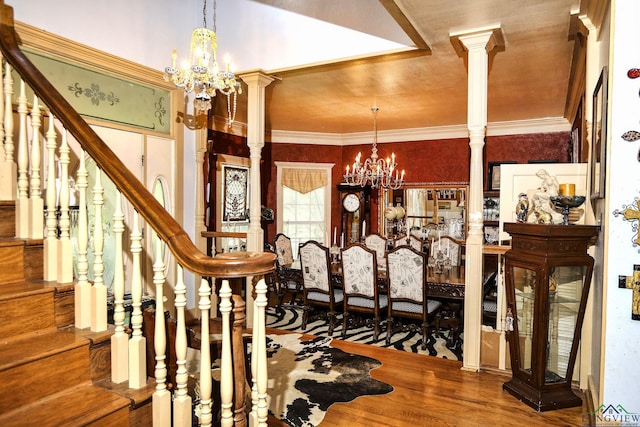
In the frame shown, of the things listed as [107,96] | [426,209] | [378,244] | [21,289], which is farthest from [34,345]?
[426,209]

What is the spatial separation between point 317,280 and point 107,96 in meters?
2.73

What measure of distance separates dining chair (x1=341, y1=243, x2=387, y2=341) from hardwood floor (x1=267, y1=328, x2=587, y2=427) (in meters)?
0.80

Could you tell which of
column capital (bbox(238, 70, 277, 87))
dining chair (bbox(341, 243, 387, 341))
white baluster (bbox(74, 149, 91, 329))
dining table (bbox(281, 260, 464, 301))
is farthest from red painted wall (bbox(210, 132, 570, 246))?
white baluster (bbox(74, 149, 91, 329))

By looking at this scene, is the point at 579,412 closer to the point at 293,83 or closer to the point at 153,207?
the point at 153,207

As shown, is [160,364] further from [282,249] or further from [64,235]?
[282,249]

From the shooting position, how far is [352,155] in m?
8.38

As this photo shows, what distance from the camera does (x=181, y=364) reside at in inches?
60.5

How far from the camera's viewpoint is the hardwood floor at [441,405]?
8.41ft

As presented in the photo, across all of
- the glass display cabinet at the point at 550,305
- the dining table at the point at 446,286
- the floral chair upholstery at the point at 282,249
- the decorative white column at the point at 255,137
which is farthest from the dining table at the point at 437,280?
the glass display cabinet at the point at 550,305

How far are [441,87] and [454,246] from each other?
6.49ft

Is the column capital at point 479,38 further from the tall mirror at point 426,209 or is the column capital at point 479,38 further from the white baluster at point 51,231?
the tall mirror at point 426,209

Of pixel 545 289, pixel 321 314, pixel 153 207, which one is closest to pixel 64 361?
pixel 153 207

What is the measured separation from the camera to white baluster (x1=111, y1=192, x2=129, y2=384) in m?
1.68

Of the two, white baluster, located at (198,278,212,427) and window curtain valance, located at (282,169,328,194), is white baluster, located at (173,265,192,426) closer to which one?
white baluster, located at (198,278,212,427)
